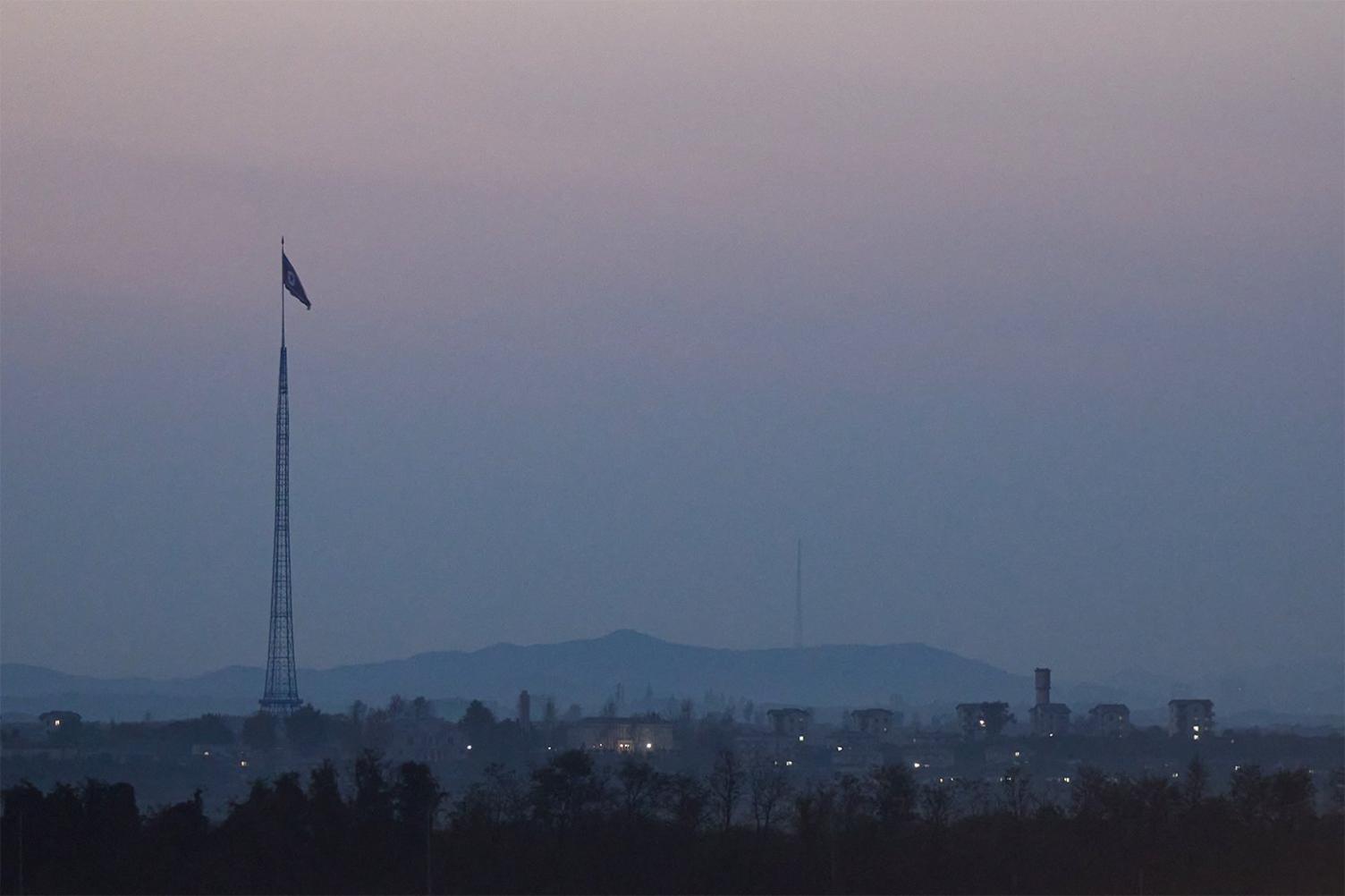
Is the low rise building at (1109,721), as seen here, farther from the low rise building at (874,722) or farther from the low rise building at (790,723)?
the low rise building at (790,723)

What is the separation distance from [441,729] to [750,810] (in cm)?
3688

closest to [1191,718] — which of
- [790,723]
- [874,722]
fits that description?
[874,722]

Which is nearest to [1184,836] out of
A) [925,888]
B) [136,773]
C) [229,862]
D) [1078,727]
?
[925,888]

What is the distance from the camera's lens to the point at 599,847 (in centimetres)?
3109

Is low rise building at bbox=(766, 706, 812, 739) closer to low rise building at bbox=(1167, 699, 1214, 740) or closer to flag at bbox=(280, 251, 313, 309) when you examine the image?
low rise building at bbox=(1167, 699, 1214, 740)

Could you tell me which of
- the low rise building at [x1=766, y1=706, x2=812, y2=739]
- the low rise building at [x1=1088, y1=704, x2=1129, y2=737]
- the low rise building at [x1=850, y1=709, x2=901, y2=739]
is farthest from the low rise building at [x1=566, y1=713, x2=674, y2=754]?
the low rise building at [x1=1088, y1=704, x2=1129, y2=737]

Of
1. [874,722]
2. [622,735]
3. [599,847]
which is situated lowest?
[874,722]

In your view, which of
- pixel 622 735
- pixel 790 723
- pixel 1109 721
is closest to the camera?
pixel 622 735

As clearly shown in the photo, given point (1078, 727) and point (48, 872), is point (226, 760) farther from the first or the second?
point (1078, 727)

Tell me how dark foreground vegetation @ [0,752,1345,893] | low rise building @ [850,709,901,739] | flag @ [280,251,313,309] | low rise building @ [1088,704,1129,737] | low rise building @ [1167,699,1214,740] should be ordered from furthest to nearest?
low rise building @ [850,709,901,739], low rise building @ [1088,704,1129,737], low rise building @ [1167,699,1214,740], flag @ [280,251,313,309], dark foreground vegetation @ [0,752,1345,893]

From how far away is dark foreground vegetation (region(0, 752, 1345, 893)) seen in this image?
2906 cm

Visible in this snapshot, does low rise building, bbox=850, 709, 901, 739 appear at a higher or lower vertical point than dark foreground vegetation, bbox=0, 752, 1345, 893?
lower

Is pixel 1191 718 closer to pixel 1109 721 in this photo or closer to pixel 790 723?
pixel 1109 721

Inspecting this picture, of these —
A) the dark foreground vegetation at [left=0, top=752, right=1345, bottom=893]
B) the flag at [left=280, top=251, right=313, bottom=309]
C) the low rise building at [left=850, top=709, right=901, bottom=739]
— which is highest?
the flag at [left=280, top=251, right=313, bottom=309]
